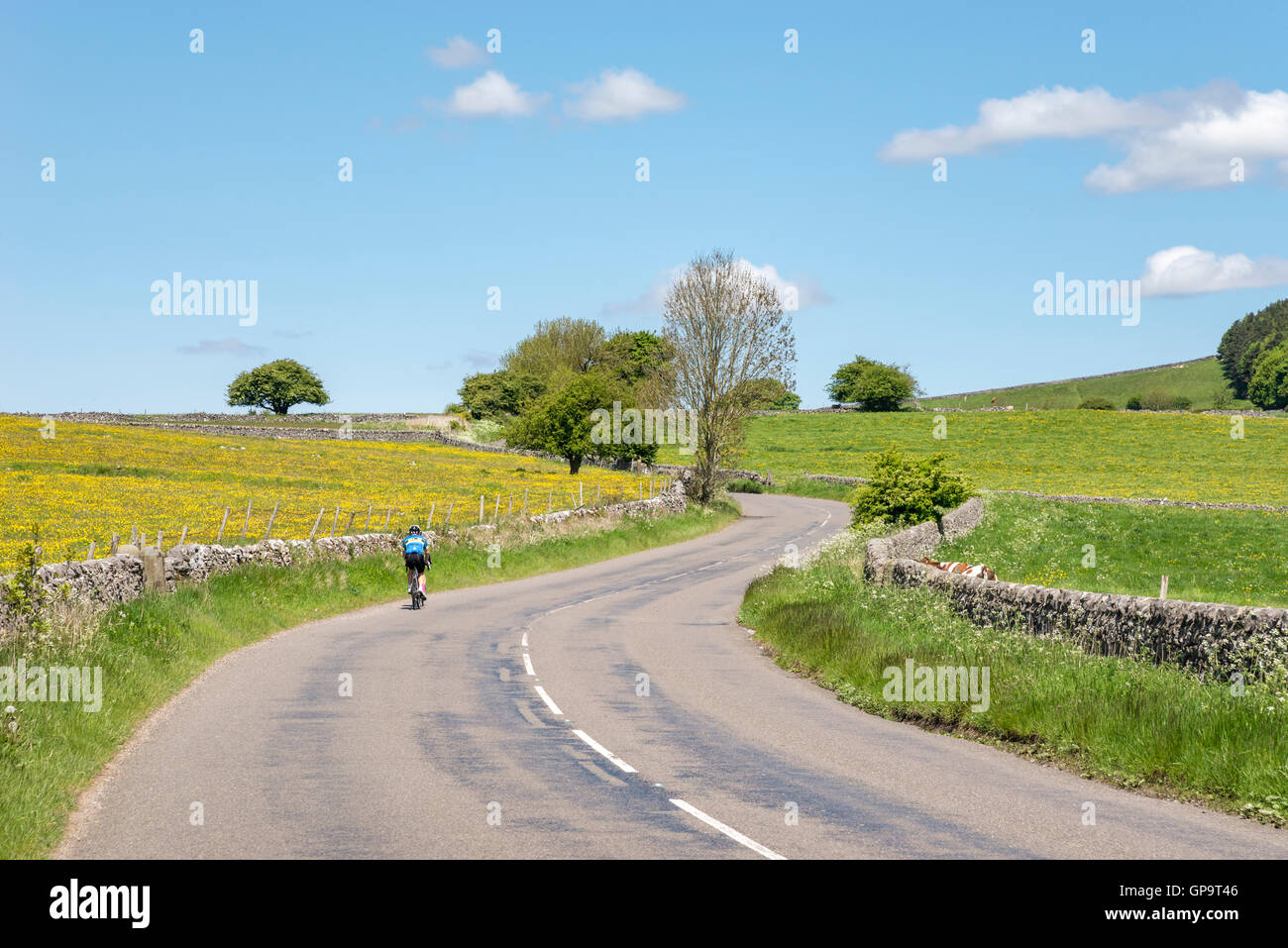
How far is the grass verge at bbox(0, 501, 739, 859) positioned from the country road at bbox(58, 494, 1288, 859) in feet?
1.11

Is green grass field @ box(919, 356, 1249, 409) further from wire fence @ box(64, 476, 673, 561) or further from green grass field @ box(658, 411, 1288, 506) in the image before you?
wire fence @ box(64, 476, 673, 561)

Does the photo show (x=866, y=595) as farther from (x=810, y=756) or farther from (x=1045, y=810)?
(x=1045, y=810)

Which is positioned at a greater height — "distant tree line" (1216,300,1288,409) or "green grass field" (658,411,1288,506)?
"distant tree line" (1216,300,1288,409)

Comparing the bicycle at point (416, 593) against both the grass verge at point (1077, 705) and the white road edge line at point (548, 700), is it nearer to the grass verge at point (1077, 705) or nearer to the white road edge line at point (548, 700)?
the grass verge at point (1077, 705)

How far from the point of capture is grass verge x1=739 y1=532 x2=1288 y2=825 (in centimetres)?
1021

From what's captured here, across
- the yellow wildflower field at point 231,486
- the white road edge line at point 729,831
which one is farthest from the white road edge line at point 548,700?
the yellow wildflower field at point 231,486

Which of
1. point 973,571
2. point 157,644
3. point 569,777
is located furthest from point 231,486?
point 569,777

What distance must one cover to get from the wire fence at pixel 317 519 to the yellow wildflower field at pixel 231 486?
0.39 feet

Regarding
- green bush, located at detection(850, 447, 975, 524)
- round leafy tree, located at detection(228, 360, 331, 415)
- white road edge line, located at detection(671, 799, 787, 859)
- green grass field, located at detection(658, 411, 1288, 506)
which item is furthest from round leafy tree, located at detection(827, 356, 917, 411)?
white road edge line, located at detection(671, 799, 787, 859)

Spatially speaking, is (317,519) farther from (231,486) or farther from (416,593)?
(231,486)

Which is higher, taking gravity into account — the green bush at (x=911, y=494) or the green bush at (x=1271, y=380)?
the green bush at (x=1271, y=380)

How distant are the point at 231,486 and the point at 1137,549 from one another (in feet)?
137

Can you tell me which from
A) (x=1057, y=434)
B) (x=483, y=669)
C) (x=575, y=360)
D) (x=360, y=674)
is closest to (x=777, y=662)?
(x=483, y=669)

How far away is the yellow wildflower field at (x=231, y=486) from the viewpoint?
36.2 m
